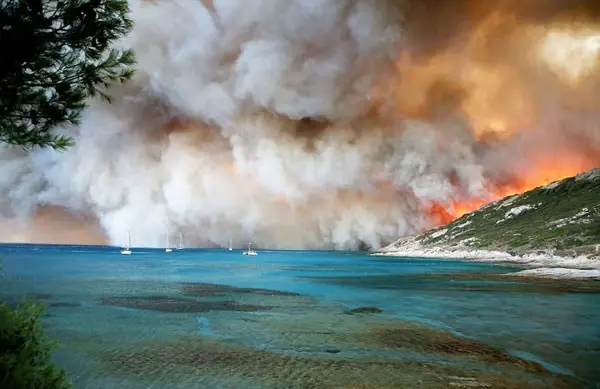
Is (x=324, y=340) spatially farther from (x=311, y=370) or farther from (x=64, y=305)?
(x=64, y=305)

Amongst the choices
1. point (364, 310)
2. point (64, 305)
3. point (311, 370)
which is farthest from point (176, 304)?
point (311, 370)

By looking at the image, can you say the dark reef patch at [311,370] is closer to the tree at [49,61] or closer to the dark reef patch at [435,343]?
the dark reef patch at [435,343]

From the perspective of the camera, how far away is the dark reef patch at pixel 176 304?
51.3 metres

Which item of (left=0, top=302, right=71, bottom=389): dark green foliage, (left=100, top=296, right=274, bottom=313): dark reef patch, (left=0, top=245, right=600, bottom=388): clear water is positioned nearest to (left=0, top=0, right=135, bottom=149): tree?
(left=0, top=302, right=71, bottom=389): dark green foliage

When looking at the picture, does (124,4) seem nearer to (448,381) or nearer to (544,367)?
(448,381)

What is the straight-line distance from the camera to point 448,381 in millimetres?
23438

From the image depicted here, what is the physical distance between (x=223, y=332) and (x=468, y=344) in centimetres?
1927

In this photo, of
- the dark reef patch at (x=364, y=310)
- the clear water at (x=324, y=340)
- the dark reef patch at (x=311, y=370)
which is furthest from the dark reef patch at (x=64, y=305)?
the dark reef patch at (x=364, y=310)

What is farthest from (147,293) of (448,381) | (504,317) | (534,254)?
(534,254)

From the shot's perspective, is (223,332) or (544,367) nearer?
(544,367)

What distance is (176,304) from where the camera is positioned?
5528 cm

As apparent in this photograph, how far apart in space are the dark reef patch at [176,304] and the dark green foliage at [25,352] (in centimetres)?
4060

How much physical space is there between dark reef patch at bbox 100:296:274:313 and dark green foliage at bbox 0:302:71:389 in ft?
133

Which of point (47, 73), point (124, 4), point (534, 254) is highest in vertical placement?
point (124, 4)
